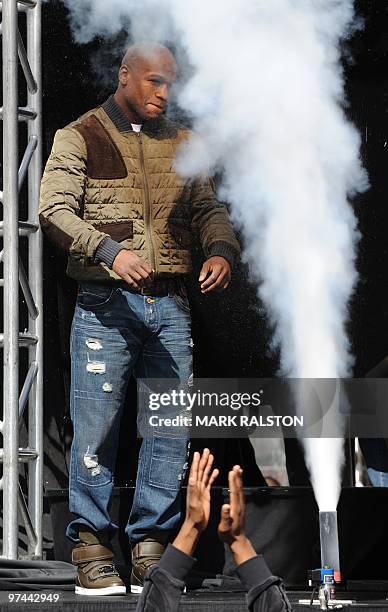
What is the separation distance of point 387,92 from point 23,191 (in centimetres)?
147

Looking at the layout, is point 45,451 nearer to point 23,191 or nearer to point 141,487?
point 141,487

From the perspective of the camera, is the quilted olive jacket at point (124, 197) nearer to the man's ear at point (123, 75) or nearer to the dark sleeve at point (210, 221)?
the dark sleeve at point (210, 221)

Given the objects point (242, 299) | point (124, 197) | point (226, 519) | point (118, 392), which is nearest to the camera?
point (226, 519)

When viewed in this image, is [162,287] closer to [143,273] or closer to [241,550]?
[143,273]

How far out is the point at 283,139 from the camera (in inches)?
172

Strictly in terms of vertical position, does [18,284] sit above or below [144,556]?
above

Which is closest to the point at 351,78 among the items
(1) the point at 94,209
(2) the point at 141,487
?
(1) the point at 94,209

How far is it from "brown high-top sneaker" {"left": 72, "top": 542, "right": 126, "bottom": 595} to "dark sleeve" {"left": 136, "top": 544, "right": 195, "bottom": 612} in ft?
6.04

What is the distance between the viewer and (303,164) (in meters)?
4.37

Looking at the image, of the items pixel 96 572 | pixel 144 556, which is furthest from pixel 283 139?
pixel 96 572

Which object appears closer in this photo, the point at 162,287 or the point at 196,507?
the point at 196,507

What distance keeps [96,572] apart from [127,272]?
1.02m

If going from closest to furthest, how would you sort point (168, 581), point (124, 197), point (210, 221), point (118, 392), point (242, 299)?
1. point (168, 581)
2. point (118, 392)
3. point (124, 197)
4. point (210, 221)
5. point (242, 299)

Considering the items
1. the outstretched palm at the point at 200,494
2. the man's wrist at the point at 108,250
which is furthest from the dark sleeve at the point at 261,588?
the man's wrist at the point at 108,250
